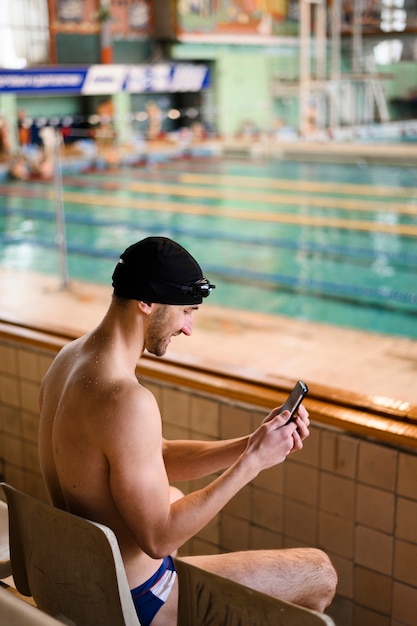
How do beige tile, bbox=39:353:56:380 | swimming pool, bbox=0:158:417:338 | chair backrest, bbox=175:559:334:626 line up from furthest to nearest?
swimming pool, bbox=0:158:417:338 → beige tile, bbox=39:353:56:380 → chair backrest, bbox=175:559:334:626

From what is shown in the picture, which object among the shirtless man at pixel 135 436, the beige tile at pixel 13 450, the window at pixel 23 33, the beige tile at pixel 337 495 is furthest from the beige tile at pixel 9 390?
the window at pixel 23 33

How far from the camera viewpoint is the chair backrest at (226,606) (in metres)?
1.41

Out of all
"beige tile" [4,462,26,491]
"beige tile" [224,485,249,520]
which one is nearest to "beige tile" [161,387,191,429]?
"beige tile" [224,485,249,520]

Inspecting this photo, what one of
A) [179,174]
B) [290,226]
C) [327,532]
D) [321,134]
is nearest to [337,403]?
[327,532]

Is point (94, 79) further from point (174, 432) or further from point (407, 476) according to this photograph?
point (407, 476)

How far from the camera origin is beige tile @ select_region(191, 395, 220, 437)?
8.96ft

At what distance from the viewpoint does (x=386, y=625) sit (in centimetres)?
247

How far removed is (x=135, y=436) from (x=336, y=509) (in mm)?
1196

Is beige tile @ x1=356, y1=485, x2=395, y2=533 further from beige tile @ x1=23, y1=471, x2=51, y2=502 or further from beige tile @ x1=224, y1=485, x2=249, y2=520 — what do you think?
beige tile @ x1=23, y1=471, x2=51, y2=502

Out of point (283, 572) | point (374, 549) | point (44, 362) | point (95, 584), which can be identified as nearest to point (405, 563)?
point (374, 549)

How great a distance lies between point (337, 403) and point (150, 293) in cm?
115

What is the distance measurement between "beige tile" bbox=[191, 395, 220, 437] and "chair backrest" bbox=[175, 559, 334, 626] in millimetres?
1140

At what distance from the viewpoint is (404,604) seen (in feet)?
7.87

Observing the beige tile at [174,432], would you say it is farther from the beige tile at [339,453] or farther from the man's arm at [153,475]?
the man's arm at [153,475]
